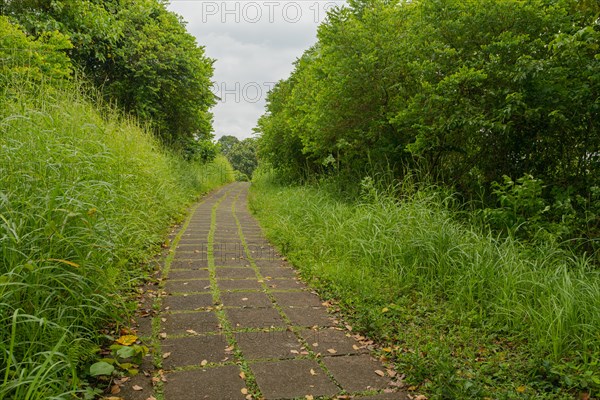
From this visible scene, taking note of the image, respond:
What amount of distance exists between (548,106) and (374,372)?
4.36 meters

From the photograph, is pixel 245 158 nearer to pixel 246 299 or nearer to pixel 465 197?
pixel 465 197

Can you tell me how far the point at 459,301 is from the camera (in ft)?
10.2

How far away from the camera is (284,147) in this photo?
12484mm

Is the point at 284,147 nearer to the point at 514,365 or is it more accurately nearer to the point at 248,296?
the point at 248,296

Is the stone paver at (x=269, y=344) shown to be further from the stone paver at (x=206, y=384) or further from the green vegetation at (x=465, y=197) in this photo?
the green vegetation at (x=465, y=197)

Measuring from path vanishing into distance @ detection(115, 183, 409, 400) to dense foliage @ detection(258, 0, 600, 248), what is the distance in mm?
2633

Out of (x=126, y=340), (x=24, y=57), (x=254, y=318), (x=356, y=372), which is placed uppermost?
(x=24, y=57)

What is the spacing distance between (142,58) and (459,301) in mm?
10560

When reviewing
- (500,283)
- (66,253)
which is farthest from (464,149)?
(66,253)

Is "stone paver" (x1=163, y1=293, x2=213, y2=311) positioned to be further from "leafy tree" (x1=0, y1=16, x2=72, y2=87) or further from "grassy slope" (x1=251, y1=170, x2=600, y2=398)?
"leafy tree" (x1=0, y1=16, x2=72, y2=87)

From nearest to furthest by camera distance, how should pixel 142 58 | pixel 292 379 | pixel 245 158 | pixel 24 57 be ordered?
pixel 292 379
pixel 24 57
pixel 142 58
pixel 245 158

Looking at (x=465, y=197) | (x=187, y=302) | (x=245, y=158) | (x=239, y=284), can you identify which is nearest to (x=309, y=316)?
(x=239, y=284)

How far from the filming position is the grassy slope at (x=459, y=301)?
7.60 ft

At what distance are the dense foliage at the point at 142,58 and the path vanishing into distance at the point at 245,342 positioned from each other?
6.42 meters
